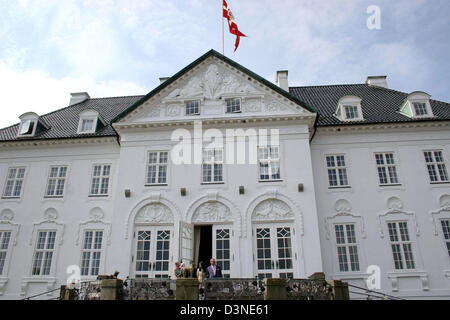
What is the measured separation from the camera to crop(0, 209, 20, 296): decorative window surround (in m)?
19.3

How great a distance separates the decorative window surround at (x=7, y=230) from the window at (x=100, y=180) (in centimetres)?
481

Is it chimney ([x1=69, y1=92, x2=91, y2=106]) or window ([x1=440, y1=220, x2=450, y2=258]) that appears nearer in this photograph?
window ([x1=440, y1=220, x2=450, y2=258])

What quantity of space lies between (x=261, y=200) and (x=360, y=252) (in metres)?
5.83

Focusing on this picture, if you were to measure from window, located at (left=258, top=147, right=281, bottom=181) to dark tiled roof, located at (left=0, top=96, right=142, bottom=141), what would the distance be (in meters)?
9.16

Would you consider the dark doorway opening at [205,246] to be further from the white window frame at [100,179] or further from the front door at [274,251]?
the white window frame at [100,179]

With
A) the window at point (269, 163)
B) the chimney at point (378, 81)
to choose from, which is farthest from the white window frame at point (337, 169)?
the chimney at point (378, 81)

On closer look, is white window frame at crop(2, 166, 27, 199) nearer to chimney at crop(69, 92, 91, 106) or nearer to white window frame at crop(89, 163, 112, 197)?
white window frame at crop(89, 163, 112, 197)

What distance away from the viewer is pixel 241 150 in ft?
63.4

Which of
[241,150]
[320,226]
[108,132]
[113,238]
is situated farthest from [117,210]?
[320,226]

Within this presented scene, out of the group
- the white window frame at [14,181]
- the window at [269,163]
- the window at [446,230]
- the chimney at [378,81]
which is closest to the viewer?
the window at [446,230]

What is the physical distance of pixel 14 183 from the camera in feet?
71.2

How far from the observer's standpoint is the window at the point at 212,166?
1900cm

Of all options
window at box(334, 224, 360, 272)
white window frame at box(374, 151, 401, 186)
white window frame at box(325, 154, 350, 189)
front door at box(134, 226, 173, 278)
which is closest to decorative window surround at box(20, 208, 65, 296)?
front door at box(134, 226, 173, 278)

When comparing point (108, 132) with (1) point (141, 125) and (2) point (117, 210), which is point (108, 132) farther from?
(2) point (117, 210)
